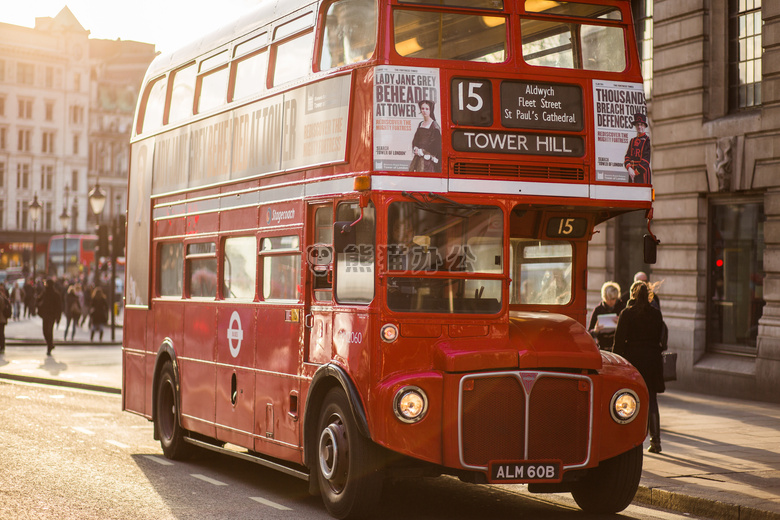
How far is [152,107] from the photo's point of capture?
13727mm

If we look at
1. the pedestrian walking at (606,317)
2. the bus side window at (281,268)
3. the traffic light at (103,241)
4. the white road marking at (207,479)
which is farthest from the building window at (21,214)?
the bus side window at (281,268)

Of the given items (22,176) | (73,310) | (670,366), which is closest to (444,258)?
(670,366)

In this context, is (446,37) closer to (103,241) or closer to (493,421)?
(493,421)

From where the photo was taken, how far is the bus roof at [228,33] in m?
10.3

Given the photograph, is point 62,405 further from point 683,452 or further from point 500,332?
point 500,332

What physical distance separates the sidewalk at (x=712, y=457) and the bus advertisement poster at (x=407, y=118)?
347cm

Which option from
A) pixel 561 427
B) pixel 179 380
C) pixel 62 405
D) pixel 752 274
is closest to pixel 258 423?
pixel 179 380

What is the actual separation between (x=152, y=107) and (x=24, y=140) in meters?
97.4

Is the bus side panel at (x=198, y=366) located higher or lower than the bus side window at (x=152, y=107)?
lower

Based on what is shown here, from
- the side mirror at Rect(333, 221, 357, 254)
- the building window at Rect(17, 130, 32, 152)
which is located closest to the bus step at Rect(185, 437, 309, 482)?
the side mirror at Rect(333, 221, 357, 254)

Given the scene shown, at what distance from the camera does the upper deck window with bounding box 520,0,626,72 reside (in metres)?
8.74

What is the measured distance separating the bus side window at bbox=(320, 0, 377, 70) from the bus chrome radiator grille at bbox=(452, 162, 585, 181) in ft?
3.64

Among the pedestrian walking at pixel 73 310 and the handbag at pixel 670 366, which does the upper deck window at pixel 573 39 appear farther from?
the pedestrian walking at pixel 73 310

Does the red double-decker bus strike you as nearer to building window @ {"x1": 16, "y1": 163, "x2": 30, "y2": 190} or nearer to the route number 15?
the route number 15
